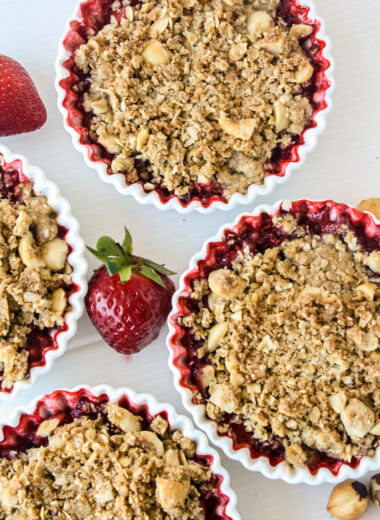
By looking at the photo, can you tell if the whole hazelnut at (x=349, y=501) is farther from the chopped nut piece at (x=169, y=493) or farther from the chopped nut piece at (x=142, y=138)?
the chopped nut piece at (x=142, y=138)

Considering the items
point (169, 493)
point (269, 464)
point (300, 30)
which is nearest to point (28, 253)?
point (169, 493)

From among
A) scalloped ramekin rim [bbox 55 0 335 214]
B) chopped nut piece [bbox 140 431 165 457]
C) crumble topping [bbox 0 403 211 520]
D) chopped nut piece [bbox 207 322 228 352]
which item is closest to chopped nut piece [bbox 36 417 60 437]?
crumble topping [bbox 0 403 211 520]

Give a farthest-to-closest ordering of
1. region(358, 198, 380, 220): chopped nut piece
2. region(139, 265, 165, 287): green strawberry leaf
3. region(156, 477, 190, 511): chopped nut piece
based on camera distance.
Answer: region(358, 198, 380, 220): chopped nut piece
region(139, 265, 165, 287): green strawberry leaf
region(156, 477, 190, 511): chopped nut piece

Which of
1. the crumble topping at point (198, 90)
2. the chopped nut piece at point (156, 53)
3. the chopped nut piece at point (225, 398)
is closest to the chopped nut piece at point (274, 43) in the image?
the crumble topping at point (198, 90)

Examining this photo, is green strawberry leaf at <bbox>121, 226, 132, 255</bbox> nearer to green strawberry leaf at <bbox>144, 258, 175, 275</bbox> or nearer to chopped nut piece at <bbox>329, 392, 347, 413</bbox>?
green strawberry leaf at <bbox>144, 258, 175, 275</bbox>

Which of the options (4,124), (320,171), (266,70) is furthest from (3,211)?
(320,171)

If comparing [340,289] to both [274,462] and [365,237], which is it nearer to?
[365,237]

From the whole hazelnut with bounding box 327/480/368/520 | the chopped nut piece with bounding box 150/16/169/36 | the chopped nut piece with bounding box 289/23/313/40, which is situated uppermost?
the chopped nut piece with bounding box 289/23/313/40
